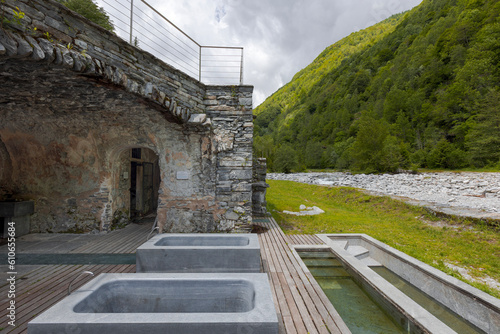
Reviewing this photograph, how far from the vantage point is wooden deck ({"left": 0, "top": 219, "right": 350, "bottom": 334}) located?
244cm

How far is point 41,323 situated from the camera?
1.58 meters

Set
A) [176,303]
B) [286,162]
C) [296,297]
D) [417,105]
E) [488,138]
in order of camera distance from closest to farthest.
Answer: [176,303], [296,297], [488,138], [417,105], [286,162]

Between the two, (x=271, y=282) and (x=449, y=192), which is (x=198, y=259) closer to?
(x=271, y=282)

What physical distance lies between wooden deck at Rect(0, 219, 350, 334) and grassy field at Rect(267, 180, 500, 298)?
1883 millimetres

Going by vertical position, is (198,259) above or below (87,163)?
below

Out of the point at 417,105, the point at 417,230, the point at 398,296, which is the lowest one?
the point at 417,230

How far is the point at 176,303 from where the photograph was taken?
2.26 metres

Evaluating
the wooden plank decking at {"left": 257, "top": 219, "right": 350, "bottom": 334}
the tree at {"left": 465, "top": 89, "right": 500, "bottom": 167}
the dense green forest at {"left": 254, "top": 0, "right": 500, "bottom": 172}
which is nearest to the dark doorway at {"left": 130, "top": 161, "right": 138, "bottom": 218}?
the wooden plank decking at {"left": 257, "top": 219, "right": 350, "bottom": 334}

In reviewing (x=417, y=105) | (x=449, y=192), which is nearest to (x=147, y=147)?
(x=449, y=192)

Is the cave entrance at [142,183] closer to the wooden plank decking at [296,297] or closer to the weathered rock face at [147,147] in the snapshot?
the weathered rock face at [147,147]

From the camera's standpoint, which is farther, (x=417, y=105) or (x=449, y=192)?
(x=417, y=105)

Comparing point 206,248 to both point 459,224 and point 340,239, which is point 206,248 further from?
point 459,224

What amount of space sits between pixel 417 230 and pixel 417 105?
34.3 m

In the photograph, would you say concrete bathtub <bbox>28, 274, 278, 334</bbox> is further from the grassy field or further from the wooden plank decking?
the grassy field
